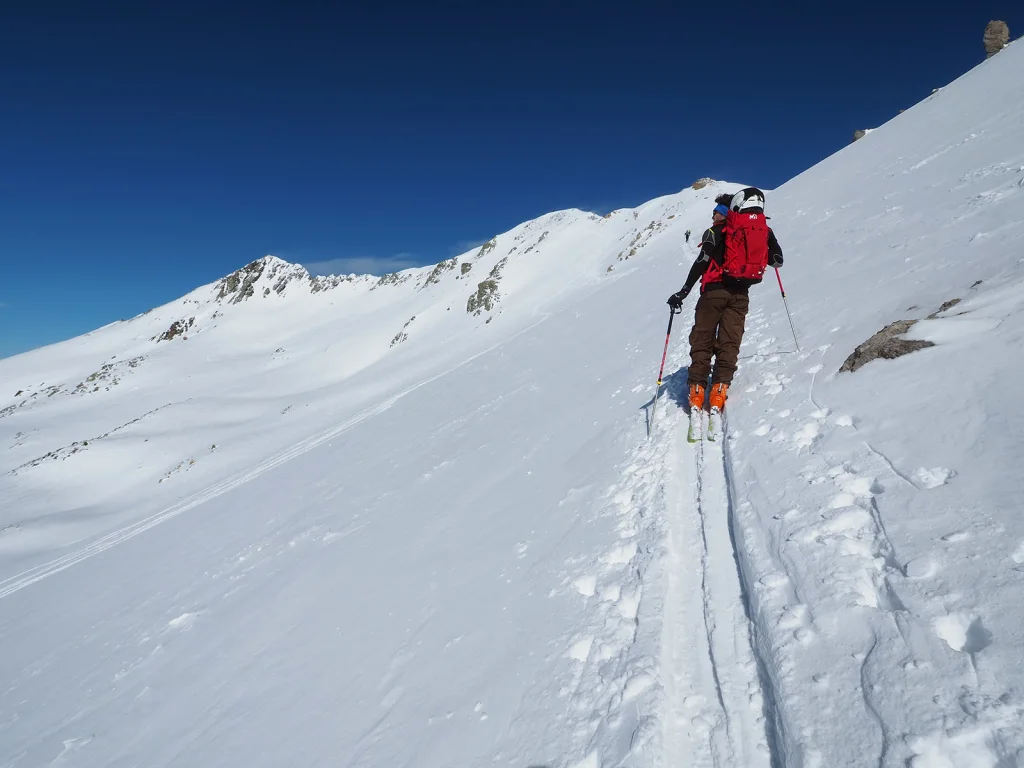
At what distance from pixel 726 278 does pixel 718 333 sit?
76 cm

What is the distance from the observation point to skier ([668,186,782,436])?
6051 mm

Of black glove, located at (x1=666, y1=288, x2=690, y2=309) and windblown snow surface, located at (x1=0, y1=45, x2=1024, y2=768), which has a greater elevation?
black glove, located at (x1=666, y1=288, x2=690, y2=309)

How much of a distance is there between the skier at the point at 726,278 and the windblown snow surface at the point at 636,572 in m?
0.56

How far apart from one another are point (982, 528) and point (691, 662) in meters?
1.88

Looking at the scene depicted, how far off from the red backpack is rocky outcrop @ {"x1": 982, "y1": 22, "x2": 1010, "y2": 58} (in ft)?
160

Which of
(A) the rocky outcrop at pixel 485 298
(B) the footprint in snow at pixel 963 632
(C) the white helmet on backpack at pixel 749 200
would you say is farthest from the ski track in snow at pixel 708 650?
(A) the rocky outcrop at pixel 485 298

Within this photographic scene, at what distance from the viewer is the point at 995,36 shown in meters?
36.0

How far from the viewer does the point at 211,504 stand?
15.7 meters

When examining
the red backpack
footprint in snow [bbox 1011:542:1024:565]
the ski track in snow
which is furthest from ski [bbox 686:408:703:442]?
footprint in snow [bbox 1011:542:1024:565]

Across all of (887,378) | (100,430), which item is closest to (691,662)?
(887,378)

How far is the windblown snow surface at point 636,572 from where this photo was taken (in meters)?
2.71

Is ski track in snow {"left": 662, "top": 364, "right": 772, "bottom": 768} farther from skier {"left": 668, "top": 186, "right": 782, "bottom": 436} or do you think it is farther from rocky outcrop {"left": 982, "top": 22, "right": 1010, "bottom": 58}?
rocky outcrop {"left": 982, "top": 22, "right": 1010, "bottom": 58}

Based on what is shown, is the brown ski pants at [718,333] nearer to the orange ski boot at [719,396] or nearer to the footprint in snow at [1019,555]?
the orange ski boot at [719,396]

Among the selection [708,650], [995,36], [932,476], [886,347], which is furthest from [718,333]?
[995,36]
